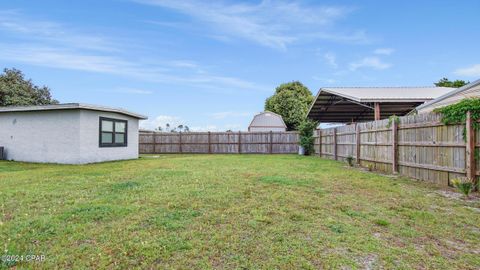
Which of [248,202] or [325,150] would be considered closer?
[248,202]

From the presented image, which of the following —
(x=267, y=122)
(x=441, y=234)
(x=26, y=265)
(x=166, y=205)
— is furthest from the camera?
(x=267, y=122)

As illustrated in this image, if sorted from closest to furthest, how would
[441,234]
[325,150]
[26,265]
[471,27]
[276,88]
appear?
[26,265]
[441,234]
[471,27]
[325,150]
[276,88]

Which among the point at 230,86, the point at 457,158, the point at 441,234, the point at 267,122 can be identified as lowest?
the point at 441,234

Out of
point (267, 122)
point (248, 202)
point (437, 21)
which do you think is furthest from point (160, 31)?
point (267, 122)

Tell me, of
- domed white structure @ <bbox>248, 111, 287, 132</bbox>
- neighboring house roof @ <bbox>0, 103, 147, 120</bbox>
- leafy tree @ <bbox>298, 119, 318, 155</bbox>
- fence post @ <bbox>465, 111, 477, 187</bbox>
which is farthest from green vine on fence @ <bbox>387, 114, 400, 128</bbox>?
domed white structure @ <bbox>248, 111, 287, 132</bbox>

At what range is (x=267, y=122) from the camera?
93.8 feet

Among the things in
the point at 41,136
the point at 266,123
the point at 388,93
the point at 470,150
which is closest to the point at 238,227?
the point at 470,150

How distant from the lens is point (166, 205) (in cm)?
428

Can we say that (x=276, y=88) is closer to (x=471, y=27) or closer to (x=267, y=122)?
(x=267, y=122)

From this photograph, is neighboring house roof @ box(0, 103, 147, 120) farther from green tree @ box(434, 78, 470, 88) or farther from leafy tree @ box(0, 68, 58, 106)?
green tree @ box(434, 78, 470, 88)

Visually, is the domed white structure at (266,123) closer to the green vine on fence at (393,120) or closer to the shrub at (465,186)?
the green vine on fence at (393,120)

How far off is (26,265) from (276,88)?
37642 mm

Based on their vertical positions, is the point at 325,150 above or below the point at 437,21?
below

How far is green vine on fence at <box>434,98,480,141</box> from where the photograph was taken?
5.52m
